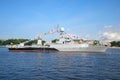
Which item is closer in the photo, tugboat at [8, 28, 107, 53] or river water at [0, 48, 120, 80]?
river water at [0, 48, 120, 80]

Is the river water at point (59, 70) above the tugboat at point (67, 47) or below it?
below

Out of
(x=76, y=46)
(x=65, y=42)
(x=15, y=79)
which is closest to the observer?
(x=15, y=79)

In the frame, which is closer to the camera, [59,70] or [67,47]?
[59,70]

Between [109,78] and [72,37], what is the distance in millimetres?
73348

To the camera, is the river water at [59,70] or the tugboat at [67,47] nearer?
the river water at [59,70]

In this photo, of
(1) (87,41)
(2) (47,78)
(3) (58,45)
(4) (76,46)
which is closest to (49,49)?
(3) (58,45)

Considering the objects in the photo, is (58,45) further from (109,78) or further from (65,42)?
(109,78)

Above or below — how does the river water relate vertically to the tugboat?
below

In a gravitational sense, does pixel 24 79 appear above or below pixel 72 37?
below

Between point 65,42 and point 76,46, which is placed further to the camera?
point 65,42

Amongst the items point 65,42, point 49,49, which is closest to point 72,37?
point 65,42

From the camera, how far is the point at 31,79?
2217 cm

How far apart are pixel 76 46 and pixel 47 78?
65.8 metres

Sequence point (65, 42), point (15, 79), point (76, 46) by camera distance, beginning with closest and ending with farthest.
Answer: point (15, 79)
point (76, 46)
point (65, 42)
